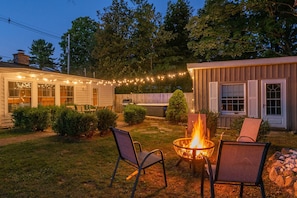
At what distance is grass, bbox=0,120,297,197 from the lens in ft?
9.49

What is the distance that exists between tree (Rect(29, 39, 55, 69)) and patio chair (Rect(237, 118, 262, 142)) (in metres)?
31.8

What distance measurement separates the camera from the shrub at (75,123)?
6.11 m

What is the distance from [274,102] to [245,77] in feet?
4.45

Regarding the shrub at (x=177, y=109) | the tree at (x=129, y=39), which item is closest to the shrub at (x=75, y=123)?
the shrub at (x=177, y=109)

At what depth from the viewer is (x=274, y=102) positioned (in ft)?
25.4

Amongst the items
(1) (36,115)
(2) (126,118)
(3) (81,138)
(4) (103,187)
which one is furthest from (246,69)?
(1) (36,115)

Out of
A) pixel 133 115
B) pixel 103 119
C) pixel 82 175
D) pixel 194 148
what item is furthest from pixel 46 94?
pixel 194 148

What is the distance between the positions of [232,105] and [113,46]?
1200 centimetres

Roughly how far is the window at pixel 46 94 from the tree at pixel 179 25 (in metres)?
9.70

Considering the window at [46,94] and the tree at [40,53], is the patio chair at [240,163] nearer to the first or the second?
the window at [46,94]

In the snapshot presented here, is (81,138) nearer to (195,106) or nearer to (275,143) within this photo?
(195,106)

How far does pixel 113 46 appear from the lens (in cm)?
1748

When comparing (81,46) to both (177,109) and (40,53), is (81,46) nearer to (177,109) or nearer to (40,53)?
(40,53)

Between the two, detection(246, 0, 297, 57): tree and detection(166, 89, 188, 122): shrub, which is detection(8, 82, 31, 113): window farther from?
detection(246, 0, 297, 57): tree
